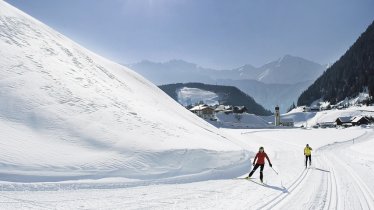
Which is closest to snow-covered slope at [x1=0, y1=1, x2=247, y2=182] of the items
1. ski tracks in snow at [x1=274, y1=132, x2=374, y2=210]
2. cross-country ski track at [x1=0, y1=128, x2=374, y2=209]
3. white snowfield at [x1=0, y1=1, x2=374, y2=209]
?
white snowfield at [x1=0, y1=1, x2=374, y2=209]

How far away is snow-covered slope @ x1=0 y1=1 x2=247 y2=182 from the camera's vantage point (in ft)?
50.6

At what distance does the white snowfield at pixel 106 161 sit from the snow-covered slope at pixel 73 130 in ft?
0.18

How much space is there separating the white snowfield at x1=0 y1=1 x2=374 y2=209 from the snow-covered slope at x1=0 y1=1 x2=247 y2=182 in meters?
0.05

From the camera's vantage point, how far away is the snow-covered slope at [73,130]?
15.4 metres

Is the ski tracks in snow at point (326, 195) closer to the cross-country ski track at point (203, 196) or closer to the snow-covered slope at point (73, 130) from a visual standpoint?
the cross-country ski track at point (203, 196)

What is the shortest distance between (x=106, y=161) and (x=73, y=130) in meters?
3.82

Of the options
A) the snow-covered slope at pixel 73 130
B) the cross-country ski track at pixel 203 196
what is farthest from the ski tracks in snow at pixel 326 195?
the snow-covered slope at pixel 73 130

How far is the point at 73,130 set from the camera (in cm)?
1931

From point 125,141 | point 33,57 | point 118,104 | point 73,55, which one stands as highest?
point 73,55

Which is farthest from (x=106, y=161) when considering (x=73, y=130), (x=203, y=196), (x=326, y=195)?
(x=326, y=195)

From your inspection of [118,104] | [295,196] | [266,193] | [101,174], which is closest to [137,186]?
[101,174]

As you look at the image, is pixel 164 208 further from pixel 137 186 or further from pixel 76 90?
pixel 76 90

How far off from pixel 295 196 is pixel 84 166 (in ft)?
30.0

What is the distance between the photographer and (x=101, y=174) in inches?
605
